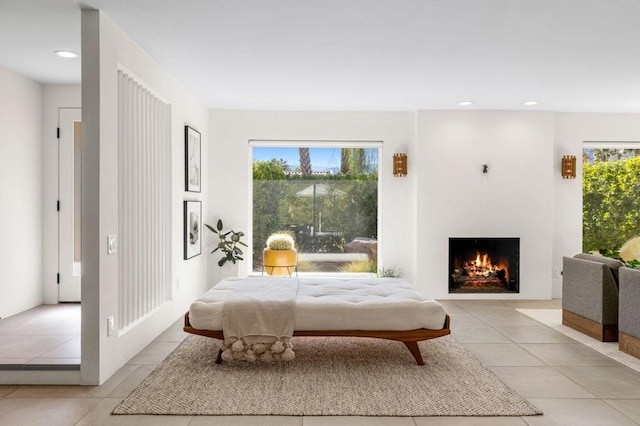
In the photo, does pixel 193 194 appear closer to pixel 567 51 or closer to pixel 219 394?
Result: pixel 219 394

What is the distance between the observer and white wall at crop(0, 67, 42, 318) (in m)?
5.04

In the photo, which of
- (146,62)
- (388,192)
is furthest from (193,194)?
(388,192)

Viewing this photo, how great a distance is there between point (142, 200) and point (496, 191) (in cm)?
451

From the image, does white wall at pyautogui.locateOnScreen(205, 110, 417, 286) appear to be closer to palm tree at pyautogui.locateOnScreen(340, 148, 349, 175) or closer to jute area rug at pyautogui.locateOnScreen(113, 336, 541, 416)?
palm tree at pyautogui.locateOnScreen(340, 148, 349, 175)

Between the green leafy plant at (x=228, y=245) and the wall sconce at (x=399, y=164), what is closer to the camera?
the green leafy plant at (x=228, y=245)

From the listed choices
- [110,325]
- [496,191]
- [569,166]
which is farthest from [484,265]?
[110,325]

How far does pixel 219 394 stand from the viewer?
3.20 meters

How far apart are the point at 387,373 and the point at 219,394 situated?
1.19 m

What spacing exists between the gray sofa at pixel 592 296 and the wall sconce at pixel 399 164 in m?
2.39

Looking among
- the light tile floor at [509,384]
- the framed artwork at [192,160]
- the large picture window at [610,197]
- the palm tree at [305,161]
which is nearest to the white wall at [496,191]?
the large picture window at [610,197]

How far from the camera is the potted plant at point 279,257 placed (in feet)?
21.9

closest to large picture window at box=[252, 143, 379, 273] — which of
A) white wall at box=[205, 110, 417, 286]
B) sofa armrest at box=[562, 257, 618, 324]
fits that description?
white wall at box=[205, 110, 417, 286]

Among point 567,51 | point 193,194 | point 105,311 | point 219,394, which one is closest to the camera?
point 219,394

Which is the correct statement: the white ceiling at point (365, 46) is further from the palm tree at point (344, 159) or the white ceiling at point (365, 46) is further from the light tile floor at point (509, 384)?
the light tile floor at point (509, 384)
